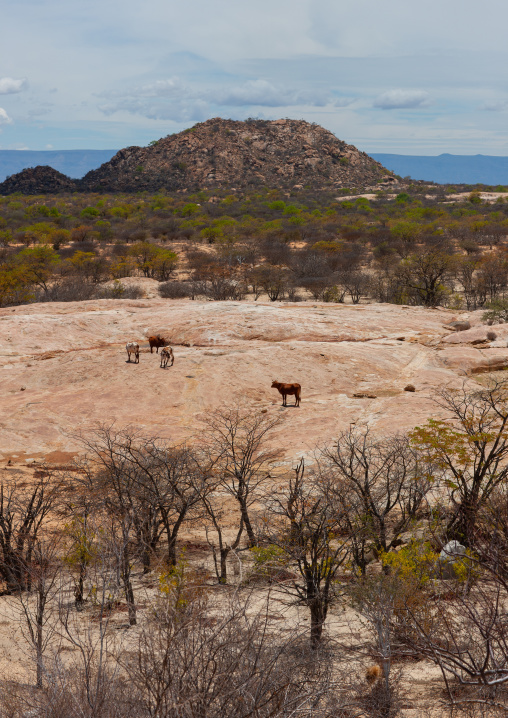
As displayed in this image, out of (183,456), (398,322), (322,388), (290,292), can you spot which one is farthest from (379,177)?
(183,456)

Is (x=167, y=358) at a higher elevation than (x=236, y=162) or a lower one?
lower

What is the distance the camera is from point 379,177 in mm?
114875

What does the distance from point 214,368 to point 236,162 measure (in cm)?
9805

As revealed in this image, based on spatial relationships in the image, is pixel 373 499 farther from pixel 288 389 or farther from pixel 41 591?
pixel 41 591

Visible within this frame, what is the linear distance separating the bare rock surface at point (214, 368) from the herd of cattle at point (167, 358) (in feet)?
0.93

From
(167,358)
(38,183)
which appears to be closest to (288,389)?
(167,358)

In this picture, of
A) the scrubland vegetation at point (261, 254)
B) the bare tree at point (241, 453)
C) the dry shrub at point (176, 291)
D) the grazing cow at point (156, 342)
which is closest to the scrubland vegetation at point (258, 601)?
the bare tree at point (241, 453)

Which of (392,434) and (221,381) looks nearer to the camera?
(392,434)

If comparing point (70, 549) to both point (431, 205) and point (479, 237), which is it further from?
point (431, 205)

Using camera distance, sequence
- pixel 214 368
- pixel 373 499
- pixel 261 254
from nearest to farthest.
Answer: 1. pixel 373 499
2. pixel 214 368
3. pixel 261 254

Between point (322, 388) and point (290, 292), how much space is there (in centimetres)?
1812

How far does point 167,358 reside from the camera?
17.8 meters

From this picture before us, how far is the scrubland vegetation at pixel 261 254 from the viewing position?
33.4 meters

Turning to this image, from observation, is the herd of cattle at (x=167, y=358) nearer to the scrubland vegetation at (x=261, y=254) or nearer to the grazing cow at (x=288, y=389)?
the grazing cow at (x=288, y=389)
